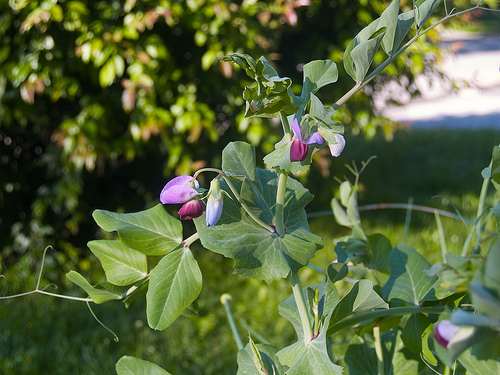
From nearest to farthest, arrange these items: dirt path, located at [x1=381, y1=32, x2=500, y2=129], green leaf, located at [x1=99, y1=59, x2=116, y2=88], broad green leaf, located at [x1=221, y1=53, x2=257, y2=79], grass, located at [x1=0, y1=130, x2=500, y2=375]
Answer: broad green leaf, located at [x1=221, y1=53, x2=257, y2=79] < grass, located at [x1=0, y1=130, x2=500, y2=375] < green leaf, located at [x1=99, y1=59, x2=116, y2=88] < dirt path, located at [x1=381, y1=32, x2=500, y2=129]

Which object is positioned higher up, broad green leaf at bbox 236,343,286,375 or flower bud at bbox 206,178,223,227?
flower bud at bbox 206,178,223,227

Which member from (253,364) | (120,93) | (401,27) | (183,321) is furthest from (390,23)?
(120,93)

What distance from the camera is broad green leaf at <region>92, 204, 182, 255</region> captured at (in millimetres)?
604

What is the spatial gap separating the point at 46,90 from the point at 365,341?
1.92 meters

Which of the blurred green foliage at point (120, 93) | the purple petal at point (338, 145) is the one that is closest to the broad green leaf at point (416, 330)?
the purple petal at point (338, 145)

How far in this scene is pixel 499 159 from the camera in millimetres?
575

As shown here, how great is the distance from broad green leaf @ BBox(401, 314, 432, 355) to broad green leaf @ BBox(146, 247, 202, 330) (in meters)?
0.28

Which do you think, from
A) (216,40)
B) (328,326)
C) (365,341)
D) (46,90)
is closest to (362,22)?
(216,40)

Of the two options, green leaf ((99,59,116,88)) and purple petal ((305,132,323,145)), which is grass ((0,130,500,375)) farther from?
green leaf ((99,59,116,88))

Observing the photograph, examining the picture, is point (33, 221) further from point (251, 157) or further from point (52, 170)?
point (251, 157)

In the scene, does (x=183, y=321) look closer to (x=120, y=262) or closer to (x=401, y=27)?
(x=120, y=262)

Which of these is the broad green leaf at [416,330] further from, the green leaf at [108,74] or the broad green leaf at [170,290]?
the green leaf at [108,74]

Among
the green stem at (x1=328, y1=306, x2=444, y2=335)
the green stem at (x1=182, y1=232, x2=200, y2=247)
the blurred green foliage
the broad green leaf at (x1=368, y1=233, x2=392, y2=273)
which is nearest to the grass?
the blurred green foliage

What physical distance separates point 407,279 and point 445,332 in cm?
33
